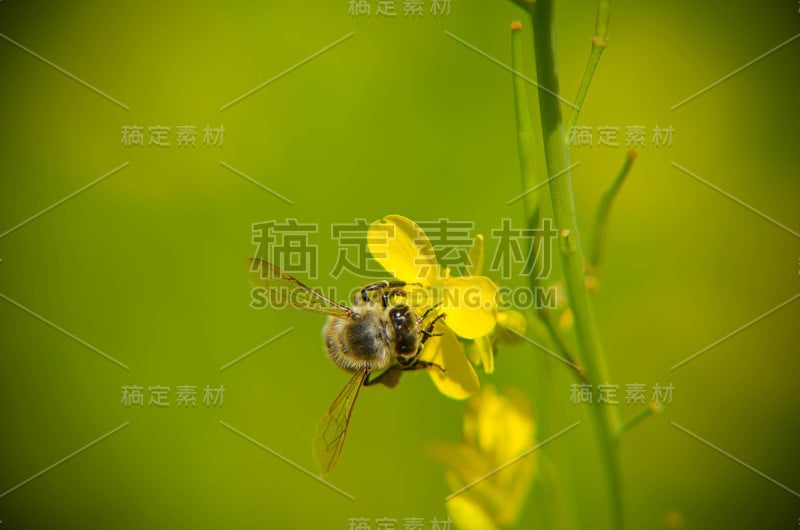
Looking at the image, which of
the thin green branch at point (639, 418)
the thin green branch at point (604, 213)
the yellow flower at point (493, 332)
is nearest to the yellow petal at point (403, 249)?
the yellow flower at point (493, 332)

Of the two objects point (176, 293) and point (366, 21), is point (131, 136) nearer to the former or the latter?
point (176, 293)

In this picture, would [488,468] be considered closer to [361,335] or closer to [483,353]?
[483,353]

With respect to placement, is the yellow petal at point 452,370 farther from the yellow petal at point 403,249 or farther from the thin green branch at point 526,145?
the thin green branch at point 526,145

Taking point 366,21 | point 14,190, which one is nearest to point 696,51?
point 366,21

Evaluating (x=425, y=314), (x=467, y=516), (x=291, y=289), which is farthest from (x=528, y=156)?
(x=467, y=516)

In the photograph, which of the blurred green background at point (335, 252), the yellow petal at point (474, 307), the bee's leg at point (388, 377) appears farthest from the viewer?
the blurred green background at point (335, 252)

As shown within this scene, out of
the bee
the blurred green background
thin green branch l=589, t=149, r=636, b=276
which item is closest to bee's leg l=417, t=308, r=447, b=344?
the bee
